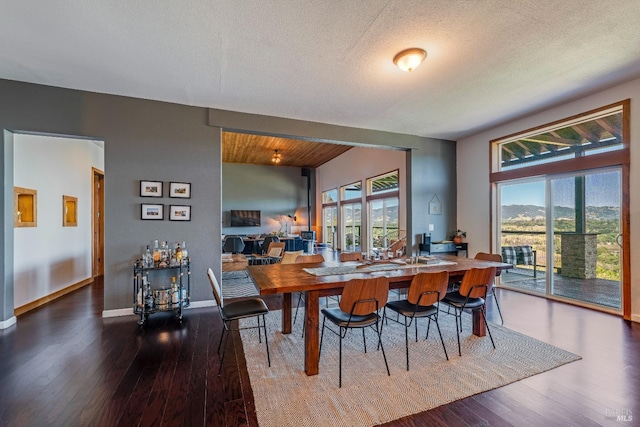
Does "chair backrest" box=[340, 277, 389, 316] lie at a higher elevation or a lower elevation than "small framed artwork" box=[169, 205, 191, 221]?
lower

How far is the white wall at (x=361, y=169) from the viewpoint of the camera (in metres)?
6.73

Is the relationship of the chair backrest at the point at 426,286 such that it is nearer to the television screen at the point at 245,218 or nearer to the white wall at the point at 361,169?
the white wall at the point at 361,169

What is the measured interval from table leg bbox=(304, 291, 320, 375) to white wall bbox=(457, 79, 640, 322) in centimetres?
395

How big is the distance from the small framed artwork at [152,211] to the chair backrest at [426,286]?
3344 mm

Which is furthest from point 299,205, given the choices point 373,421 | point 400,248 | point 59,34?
point 373,421

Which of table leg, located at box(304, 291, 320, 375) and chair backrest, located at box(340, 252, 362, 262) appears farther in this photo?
chair backrest, located at box(340, 252, 362, 262)

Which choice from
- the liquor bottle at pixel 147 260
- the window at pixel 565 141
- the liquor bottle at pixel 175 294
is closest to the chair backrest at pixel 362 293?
the liquor bottle at pixel 175 294

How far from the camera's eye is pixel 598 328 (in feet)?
10.2

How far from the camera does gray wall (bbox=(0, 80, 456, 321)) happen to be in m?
3.30

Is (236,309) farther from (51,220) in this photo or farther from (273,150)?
(273,150)

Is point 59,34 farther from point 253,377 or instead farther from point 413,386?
point 413,386

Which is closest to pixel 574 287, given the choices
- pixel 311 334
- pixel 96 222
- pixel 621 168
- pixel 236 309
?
pixel 621 168

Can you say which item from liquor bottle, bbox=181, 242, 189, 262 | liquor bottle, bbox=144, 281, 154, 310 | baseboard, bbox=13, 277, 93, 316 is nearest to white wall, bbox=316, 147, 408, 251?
liquor bottle, bbox=181, 242, 189, 262

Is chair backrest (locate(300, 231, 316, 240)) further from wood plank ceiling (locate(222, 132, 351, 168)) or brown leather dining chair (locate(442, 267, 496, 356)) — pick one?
brown leather dining chair (locate(442, 267, 496, 356))
